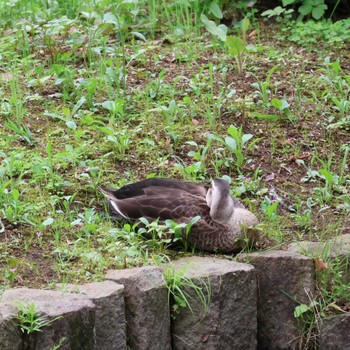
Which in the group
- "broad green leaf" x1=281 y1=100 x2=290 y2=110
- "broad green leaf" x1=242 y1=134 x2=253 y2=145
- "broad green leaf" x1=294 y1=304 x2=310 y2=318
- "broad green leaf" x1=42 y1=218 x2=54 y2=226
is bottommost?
"broad green leaf" x1=294 y1=304 x2=310 y2=318

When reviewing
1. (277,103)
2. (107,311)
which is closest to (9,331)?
(107,311)

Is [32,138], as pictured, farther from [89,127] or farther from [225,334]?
[225,334]

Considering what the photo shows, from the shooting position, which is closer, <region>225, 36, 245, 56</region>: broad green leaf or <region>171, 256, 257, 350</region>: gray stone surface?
<region>171, 256, 257, 350</region>: gray stone surface

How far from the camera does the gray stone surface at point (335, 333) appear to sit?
536cm

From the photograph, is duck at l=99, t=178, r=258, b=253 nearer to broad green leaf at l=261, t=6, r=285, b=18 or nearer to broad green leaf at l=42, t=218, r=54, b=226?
broad green leaf at l=42, t=218, r=54, b=226

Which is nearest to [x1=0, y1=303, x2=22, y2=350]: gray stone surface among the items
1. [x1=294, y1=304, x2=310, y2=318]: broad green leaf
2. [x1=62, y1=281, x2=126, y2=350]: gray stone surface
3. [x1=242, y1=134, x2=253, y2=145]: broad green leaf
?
[x1=62, y1=281, x2=126, y2=350]: gray stone surface

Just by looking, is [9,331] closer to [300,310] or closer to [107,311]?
[107,311]

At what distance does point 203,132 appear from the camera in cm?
689

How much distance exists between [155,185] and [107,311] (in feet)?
3.97

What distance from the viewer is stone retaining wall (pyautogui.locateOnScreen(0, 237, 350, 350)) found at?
4469mm

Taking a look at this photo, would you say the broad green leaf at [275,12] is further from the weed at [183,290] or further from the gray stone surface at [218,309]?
the weed at [183,290]

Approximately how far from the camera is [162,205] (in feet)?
18.3

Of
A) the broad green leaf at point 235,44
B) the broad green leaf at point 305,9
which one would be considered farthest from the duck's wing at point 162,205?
the broad green leaf at point 305,9

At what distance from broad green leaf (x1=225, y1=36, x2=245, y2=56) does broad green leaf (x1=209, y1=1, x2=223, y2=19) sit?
96 cm
